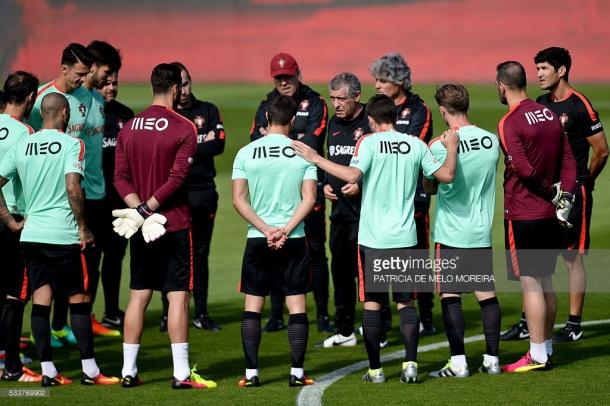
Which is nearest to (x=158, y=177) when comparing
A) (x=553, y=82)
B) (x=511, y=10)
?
(x=553, y=82)

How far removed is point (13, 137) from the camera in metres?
Answer: 8.52

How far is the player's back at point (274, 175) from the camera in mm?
7895

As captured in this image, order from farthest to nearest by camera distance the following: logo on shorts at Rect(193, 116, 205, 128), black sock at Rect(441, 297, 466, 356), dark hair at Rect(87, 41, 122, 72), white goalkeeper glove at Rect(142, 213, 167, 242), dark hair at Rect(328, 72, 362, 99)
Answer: logo on shorts at Rect(193, 116, 205, 128) < dark hair at Rect(87, 41, 122, 72) < dark hair at Rect(328, 72, 362, 99) < black sock at Rect(441, 297, 466, 356) < white goalkeeper glove at Rect(142, 213, 167, 242)

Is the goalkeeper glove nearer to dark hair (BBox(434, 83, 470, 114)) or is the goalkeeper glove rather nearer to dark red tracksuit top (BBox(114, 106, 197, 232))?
dark hair (BBox(434, 83, 470, 114))

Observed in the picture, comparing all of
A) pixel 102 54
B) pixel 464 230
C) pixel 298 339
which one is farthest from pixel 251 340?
pixel 102 54

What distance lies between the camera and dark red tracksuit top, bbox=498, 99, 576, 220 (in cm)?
824

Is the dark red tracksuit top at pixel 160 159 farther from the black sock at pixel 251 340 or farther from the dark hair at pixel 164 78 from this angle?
the black sock at pixel 251 340

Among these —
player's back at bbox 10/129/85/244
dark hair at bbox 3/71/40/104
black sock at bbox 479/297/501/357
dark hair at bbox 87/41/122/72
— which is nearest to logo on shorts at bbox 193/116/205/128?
dark hair at bbox 87/41/122/72

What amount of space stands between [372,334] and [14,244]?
9.90ft

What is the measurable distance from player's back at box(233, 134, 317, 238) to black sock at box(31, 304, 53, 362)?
5.74 ft

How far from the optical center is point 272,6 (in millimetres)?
37500

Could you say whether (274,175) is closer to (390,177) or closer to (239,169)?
(239,169)

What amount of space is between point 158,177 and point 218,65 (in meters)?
31.0

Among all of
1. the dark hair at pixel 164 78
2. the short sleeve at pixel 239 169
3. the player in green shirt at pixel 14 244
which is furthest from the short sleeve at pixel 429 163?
the player in green shirt at pixel 14 244
